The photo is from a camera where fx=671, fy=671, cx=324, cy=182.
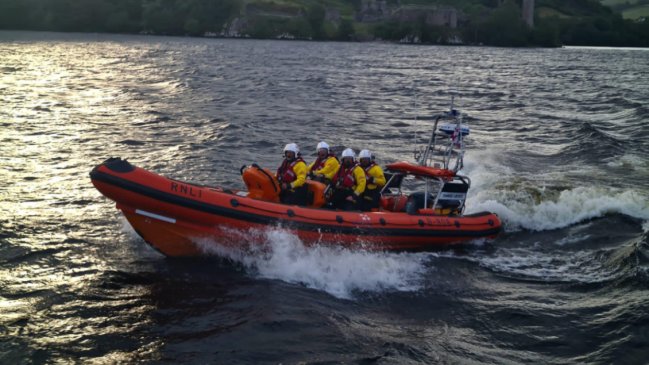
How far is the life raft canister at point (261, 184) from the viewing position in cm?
1029

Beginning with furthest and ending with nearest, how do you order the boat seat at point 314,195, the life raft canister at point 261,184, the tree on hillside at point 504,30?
the tree on hillside at point 504,30, the boat seat at point 314,195, the life raft canister at point 261,184

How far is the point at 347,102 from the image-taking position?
28.0 m

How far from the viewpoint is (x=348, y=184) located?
10.8 metres

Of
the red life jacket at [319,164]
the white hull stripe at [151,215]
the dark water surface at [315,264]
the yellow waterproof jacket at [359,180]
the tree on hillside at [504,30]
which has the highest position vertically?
the tree on hillside at [504,30]

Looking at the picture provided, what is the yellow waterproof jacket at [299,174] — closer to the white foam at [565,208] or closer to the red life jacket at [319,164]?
the red life jacket at [319,164]

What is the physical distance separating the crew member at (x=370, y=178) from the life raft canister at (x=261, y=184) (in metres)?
1.53

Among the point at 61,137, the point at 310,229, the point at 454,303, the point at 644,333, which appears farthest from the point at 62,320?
the point at 61,137

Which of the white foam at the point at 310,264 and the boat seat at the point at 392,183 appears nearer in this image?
the white foam at the point at 310,264

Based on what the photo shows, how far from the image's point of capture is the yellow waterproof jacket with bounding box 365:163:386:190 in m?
10.9

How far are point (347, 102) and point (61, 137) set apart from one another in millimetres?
12877

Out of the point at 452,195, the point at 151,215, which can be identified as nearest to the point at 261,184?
the point at 151,215

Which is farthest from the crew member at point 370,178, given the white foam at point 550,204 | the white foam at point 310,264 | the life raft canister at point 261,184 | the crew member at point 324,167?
the white foam at point 550,204

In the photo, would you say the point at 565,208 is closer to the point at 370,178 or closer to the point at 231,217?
the point at 370,178

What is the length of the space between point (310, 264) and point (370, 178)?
2.11m
